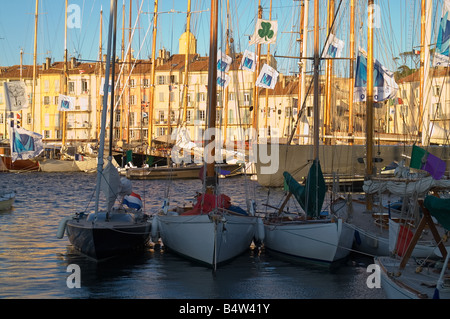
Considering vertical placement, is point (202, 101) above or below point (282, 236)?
above

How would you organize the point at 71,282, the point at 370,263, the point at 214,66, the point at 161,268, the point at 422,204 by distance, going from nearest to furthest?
the point at 422,204 < the point at 71,282 < the point at 161,268 < the point at 370,263 < the point at 214,66

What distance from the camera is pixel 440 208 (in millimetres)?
14398

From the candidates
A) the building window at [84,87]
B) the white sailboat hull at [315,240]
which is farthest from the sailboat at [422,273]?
the building window at [84,87]

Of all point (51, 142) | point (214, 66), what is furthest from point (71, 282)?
point (51, 142)

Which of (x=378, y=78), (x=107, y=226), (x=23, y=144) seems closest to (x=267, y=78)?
(x=23, y=144)

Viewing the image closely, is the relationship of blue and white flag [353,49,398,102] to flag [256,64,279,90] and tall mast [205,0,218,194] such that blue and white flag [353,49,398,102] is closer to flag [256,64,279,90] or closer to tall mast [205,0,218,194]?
tall mast [205,0,218,194]

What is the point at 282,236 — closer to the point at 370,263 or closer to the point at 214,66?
the point at 370,263

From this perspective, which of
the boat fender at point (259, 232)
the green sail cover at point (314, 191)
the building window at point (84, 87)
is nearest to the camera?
the green sail cover at point (314, 191)

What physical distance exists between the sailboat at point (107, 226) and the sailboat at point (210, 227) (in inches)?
42.8

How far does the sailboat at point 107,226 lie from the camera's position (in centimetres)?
2242

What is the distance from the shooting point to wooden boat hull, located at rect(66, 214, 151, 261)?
2232 centimetres

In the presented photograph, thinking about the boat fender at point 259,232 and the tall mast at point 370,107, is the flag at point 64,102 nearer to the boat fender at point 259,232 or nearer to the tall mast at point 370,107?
the tall mast at point 370,107
